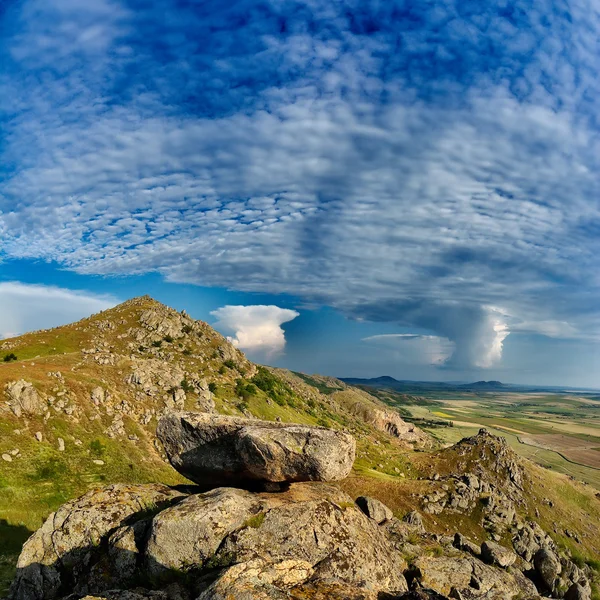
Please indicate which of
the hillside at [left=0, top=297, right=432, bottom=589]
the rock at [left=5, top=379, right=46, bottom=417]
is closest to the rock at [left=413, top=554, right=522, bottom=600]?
the hillside at [left=0, top=297, right=432, bottom=589]

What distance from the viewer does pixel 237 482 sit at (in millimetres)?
26469

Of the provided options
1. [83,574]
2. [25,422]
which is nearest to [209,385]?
[25,422]

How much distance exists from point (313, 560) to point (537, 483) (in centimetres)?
8158

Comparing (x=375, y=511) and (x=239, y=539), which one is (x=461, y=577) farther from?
(x=239, y=539)

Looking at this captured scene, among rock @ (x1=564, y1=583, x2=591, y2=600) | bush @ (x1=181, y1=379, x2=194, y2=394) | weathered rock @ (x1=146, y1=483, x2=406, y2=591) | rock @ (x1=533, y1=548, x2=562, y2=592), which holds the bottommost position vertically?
rock @ (x1=533, y1=548, x2=562, y2=592)

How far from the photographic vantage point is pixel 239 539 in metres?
18.5

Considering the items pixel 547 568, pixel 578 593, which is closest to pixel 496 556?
pixel 578 593

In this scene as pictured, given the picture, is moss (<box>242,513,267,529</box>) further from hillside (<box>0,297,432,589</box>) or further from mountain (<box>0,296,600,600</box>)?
hillside (<box>0,297,432,589</box>)

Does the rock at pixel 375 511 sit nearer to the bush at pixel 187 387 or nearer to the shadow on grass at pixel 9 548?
the shadow on grass at pixel 9 548

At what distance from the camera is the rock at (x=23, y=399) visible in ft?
165

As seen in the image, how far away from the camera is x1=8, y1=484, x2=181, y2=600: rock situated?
2008 cm

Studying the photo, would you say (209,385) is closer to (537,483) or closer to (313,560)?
(537,483)

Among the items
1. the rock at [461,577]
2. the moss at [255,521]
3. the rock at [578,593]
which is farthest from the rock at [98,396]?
the rock at [578,593]

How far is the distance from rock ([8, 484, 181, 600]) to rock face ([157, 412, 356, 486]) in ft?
13.2
